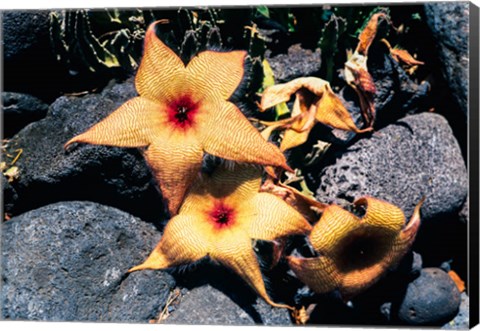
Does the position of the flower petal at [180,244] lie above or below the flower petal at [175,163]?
below

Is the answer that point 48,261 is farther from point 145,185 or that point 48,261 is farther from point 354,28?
point 354,28

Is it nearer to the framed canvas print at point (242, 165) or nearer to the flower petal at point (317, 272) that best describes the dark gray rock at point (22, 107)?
the framed canvas print at point (242, 165)

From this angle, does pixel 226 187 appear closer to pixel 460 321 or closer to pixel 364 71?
pixel 364 71

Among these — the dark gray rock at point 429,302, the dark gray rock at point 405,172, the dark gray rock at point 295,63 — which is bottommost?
the dark gray rock at point 429,302

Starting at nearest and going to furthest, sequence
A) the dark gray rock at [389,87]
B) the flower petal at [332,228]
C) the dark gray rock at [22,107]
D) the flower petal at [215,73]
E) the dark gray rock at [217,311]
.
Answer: the flower petal at [332,228] < the flower petal at [215,73] < the dark gray rock at [217,311] < the dark gray rock at [389,87] < the dark gray rock at [22,107]

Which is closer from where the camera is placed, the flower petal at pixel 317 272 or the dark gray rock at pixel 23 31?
the flower petal at pixel 317 272

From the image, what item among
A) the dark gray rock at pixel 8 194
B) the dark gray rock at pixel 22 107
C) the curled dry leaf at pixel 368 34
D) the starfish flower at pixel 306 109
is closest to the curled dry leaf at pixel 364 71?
the curled dry leaf at pixel 368 34

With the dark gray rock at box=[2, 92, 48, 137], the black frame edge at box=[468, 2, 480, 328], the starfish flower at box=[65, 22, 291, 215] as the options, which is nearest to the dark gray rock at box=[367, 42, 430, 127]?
the black frame edge at box=[468, 2, 480, 328]

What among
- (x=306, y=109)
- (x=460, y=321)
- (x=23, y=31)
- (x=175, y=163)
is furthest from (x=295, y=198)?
(x=23, y=31)
